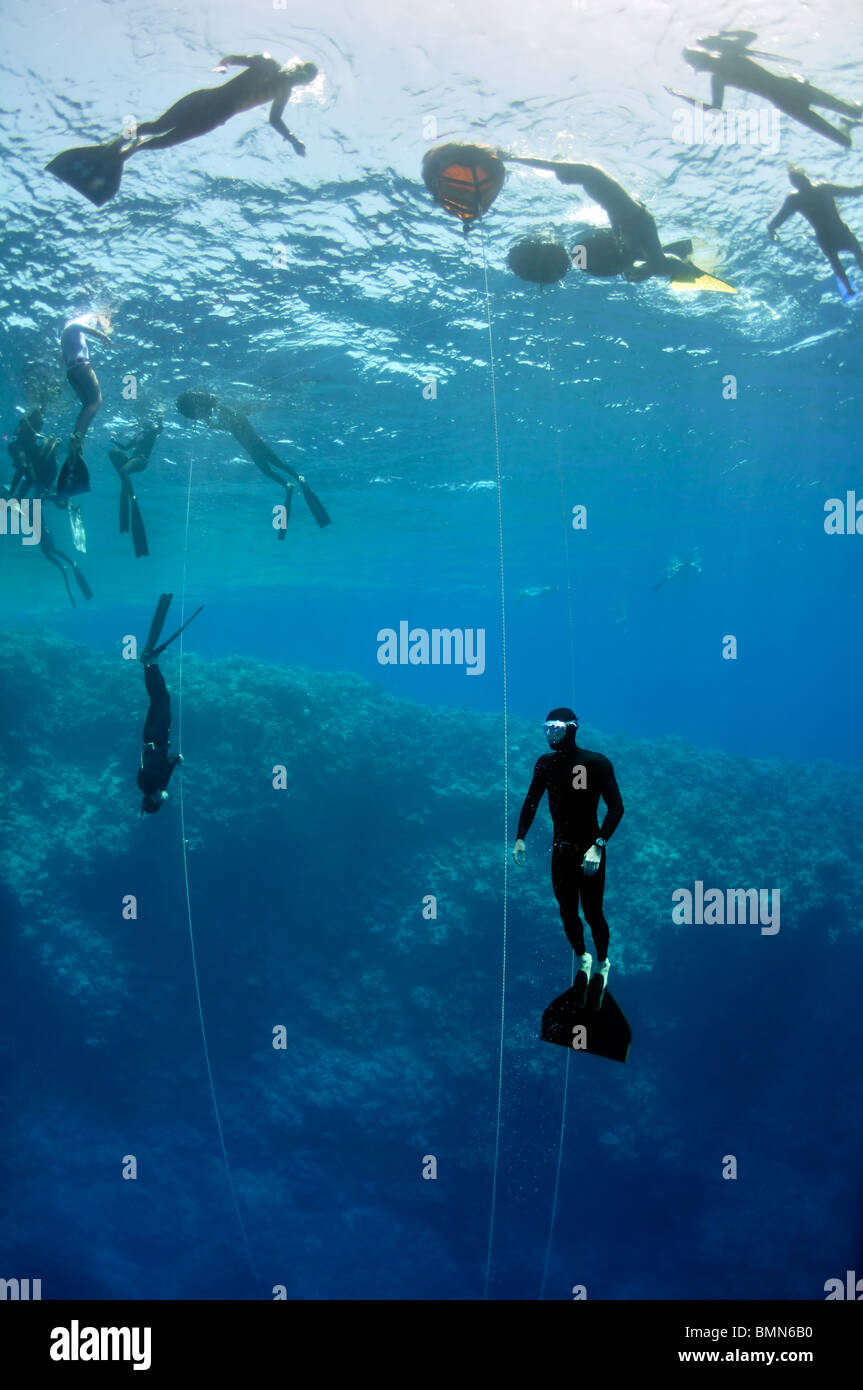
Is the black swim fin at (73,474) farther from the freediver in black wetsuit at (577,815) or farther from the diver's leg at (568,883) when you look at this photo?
the diver's leg at (568,883)

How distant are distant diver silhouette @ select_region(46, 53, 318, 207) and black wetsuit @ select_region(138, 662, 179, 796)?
486 cm

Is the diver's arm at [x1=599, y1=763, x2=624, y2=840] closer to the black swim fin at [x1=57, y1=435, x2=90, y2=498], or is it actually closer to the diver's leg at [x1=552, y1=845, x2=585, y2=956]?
the diver's leg at [x1=552, y1=845, x2=585, y2=956]

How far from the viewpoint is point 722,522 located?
3750cm

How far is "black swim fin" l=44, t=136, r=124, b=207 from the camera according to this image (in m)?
6.38

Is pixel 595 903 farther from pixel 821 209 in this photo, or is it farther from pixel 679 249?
pixel 821 209

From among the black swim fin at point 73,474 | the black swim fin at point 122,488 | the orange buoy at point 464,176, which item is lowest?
the black swim fin at point 73,474

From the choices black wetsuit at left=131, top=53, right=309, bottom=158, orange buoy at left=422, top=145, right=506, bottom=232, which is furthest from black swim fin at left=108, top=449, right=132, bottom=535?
orange buoy at left=422, top=145, right=506, bottom=232

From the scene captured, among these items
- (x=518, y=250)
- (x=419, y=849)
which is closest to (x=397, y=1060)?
(x=419, y=849)

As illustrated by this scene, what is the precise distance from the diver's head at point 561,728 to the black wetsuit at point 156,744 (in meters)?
4.24

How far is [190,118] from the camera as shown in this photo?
6.43m

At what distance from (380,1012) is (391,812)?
5.03m

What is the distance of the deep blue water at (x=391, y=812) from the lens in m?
9.68

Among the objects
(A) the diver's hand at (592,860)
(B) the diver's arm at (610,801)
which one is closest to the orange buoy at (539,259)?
(B) the diver's arm at (610,801)

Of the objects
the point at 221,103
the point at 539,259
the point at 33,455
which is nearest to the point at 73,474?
the point at 33,455
